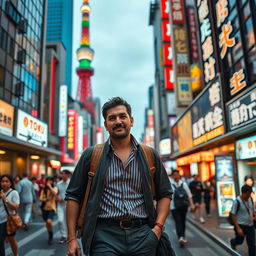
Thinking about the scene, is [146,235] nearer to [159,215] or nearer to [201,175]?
[159,215]

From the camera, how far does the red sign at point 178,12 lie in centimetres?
2348

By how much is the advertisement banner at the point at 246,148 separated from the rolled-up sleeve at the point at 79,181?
9366mm

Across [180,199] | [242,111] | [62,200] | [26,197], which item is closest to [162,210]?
[180,199]

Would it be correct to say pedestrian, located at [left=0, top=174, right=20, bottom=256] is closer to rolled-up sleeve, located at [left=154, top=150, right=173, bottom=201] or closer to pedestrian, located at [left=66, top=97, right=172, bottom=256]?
pedestrian, located at [left=66, top=97, right=172, bottom=256]

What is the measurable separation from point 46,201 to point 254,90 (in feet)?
25.7

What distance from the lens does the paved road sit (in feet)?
21.4

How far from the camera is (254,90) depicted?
9391 millimetres

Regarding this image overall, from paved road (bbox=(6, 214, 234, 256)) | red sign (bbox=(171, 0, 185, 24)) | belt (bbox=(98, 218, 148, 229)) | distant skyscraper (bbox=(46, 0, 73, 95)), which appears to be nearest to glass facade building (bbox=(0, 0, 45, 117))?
red sign (bbox=(171, 0, 185, 24))

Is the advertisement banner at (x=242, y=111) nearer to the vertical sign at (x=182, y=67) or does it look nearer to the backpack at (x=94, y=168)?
the backpack at (x=94, y=168)

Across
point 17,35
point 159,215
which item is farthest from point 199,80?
point 159,215

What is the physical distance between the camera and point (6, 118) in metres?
16.9

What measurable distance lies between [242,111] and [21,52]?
19.0 meters

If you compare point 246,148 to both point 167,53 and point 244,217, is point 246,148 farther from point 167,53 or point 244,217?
point 167,53

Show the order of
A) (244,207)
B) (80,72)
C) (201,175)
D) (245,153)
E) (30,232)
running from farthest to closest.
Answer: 1. (80,72)
2. (201,175)
3. (245,153)
4. (30,232)
5. (244,207)
